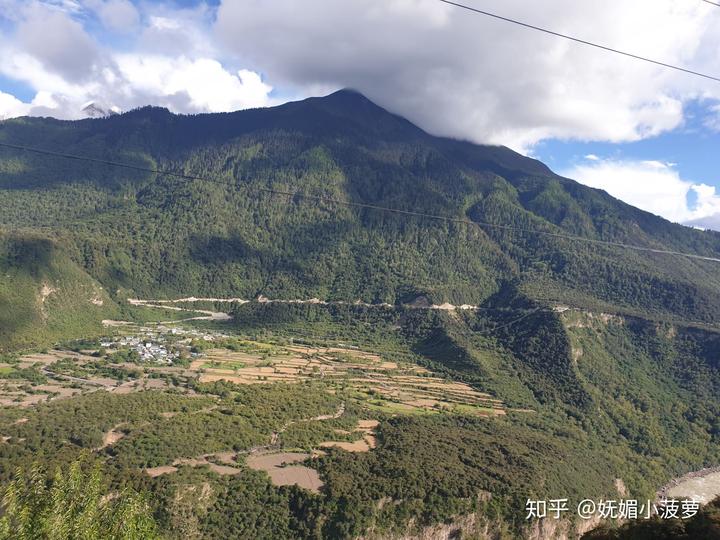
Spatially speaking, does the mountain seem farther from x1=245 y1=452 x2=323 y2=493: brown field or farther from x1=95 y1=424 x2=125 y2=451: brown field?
x1=245 y1=452 x2=323 y2=493: brown field

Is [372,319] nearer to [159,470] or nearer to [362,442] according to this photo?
[362,442]

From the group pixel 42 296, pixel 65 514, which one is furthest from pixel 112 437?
pixel 42 296

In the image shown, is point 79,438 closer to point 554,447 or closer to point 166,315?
point 554,447

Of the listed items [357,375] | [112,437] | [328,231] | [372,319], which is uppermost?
[328,231]

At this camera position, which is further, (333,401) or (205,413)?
(333,401)

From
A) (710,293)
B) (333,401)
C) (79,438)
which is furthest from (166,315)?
(710,293)

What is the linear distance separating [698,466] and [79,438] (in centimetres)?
7500

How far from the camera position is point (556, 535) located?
43.6m

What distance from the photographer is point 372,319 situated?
12900 cm

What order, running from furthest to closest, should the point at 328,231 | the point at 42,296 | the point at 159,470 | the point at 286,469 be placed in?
1. the point at 328,231
2. the point at 42,296
3. the point at 286,469
4. the point at 159,470

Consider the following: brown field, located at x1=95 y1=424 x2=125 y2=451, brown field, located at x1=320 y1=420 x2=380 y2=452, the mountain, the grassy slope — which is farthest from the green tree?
the grassy slope

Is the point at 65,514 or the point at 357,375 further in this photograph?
the point at 357,375

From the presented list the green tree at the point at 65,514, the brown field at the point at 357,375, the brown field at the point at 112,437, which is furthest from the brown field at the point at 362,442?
the green tree at the point at 65,514

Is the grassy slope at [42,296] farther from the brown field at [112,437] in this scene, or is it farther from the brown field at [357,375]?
the brown field at [112,437]
